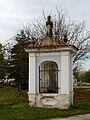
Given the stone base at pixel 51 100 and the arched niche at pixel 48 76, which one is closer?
the stone base at pixel 51 100

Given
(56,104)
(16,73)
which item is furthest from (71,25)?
(56,104)

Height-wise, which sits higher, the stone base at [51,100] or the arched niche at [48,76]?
the arched niche at [48,76]

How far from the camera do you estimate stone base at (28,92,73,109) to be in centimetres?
1636

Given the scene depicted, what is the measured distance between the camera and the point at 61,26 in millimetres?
35531

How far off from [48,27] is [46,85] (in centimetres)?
338

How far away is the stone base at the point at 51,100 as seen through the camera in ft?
53.7

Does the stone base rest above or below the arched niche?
below

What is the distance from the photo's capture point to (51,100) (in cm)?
1669

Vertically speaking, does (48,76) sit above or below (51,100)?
above

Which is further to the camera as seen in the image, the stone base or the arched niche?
the arched niche

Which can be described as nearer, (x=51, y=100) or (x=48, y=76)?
(x=51, y=100)

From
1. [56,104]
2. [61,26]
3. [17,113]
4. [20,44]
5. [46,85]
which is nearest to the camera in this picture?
[17,113]

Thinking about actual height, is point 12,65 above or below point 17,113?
above

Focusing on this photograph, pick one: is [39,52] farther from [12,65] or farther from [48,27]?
[12,65]
